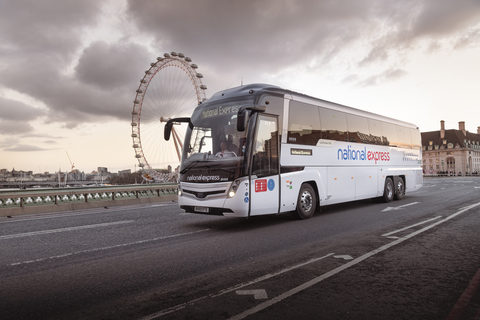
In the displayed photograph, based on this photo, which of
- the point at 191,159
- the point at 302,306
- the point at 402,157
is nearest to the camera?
the point at 302,306

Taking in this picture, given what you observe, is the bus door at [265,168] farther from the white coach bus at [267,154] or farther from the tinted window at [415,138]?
the tinted window at [415,138]

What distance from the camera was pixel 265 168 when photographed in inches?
331

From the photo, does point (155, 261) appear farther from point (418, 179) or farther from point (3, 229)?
point (418, 179)

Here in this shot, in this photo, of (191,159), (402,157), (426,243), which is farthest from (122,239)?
(402,157)

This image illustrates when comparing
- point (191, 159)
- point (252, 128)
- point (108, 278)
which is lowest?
point (108, 278)

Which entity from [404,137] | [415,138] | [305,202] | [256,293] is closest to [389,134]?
[404,137]

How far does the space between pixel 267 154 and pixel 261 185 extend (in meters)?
0.81

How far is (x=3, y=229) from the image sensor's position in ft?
28.5

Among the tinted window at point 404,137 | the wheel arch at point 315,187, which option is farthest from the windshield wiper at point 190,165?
the tinted window at point 404,137

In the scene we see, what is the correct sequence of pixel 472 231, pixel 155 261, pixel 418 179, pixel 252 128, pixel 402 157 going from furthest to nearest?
1. pixel 418 179
2. pixel 402 157
3. pixel 252 128
4. pixel 472 231
5. pixel 155 261

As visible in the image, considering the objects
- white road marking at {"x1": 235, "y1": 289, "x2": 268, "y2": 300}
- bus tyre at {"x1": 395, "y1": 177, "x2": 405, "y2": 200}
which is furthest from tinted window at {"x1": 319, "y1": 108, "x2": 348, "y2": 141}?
white road marking at {"x1": 235, "y1": 289, "x2": 268, "y2": 300}

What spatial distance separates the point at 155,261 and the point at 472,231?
266 inches

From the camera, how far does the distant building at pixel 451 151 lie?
135 m

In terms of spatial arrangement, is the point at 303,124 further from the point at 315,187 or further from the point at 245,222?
the point at 245,222
